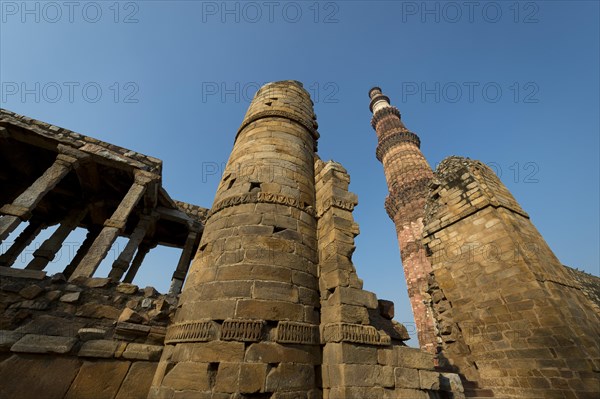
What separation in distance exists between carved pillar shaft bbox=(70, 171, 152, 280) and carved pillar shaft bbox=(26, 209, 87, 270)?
11.5 ft

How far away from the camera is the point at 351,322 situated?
2.99 m

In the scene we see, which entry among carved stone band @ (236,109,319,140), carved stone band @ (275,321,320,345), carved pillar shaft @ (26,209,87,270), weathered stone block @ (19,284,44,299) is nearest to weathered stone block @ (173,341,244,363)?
carved stone band @ (275,321,320,345)

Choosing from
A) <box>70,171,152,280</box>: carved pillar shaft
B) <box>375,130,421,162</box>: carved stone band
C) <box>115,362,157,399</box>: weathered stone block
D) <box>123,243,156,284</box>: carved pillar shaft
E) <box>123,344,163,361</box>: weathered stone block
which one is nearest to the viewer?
<box>115,362,157,399</box>: weathered stone block

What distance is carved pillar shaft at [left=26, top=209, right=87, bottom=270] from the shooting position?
26.8 ft

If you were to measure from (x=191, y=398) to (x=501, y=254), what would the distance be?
677 cm

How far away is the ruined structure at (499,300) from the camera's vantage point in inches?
182

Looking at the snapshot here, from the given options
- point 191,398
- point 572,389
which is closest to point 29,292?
point 191,398

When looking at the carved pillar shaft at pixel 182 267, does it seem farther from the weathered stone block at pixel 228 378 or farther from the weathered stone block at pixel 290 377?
the weathered stone block at pixel 290 377

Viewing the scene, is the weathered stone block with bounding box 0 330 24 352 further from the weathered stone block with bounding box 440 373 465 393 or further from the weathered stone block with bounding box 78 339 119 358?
the weathered stone block with bounding box 440 373 465 393

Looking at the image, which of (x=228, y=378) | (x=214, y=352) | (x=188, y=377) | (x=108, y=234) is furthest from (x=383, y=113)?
(x=188, y=377)

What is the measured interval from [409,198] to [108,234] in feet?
55.7

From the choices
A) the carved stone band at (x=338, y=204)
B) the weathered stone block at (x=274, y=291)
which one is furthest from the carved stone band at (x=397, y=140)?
the weathered stone block at (x=274, y=291)

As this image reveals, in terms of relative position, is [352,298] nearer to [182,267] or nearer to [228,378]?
[228,378]

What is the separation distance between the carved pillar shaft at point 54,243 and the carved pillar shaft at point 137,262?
2.99 m
